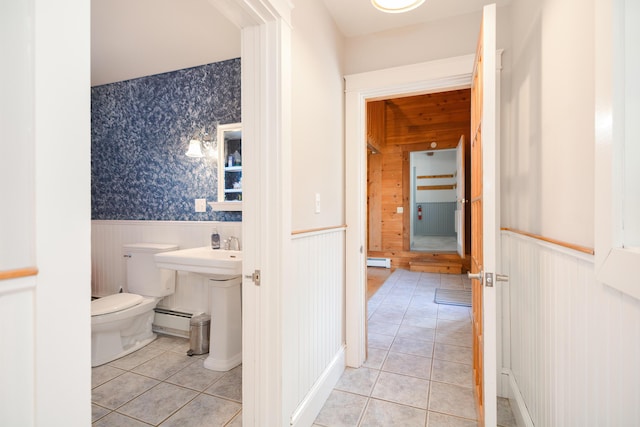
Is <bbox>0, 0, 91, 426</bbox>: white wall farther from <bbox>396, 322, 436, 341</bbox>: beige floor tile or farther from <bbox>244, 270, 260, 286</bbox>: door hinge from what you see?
<bbox>396, 322, 436, 341</bbox>: beige floor tile

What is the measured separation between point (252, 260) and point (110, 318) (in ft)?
5.57

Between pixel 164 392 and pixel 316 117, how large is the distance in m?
2.04

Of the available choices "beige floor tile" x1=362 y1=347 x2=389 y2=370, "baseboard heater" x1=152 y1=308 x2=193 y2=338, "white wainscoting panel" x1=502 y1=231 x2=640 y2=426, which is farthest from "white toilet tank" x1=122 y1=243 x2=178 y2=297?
"white wainscoting panel" x1=502 y1=231 x2=640 y2=426

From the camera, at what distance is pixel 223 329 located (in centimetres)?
228

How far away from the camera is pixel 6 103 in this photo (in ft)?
1.70

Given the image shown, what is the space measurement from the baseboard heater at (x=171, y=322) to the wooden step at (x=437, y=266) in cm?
409

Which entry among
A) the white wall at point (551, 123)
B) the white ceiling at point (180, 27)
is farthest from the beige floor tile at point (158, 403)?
the white ceiling at point (180, 27)

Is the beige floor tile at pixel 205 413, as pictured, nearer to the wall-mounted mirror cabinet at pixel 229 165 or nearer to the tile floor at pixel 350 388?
the tile floor at pixel 350 388

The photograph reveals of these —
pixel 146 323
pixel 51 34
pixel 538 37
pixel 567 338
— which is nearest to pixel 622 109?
pixel 567 338

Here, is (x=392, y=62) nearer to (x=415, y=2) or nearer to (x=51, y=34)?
(x=415, y=2)

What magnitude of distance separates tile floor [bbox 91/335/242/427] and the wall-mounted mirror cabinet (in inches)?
51.4

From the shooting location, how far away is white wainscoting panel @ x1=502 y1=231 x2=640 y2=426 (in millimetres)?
749

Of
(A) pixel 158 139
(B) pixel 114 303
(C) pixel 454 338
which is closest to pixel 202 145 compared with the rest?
(A) pixel 158 139

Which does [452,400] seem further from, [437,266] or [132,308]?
[437,266]
